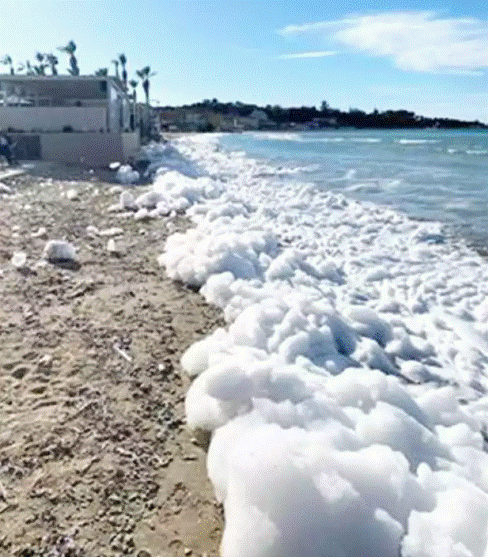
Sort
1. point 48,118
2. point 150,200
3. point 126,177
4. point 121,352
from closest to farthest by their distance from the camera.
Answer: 1. point 121,352
2. point 150,200
3. point 126,177
4. point 48,118

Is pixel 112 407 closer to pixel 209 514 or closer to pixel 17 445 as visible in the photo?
pixel 17 445

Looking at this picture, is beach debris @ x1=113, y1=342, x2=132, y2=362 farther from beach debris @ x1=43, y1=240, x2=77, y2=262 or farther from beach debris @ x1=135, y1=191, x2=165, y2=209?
beach debris @ x1=135, y1=191, x2=165, y2=209

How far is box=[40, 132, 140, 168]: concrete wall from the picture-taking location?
25391mm

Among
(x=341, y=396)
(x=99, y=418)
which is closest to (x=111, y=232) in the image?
(x=99, y=418)

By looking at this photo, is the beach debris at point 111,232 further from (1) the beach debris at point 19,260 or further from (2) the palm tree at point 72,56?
(2) the palm tree at point 72,56

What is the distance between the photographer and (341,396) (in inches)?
133

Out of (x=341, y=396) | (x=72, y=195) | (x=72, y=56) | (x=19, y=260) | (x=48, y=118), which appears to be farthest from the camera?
(x=72, y=56)

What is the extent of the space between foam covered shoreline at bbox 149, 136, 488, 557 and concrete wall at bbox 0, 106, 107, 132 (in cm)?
2048

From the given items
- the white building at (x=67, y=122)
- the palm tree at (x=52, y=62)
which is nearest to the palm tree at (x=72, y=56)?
the palm tree at (x=52, y=62)

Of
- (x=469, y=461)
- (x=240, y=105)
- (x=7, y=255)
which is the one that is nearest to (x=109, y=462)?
(x=469, y=461)

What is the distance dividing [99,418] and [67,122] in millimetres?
25320

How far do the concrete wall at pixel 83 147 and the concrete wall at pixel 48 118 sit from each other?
3.24 feet

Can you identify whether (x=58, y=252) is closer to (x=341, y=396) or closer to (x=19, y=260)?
(x=19, y=260)

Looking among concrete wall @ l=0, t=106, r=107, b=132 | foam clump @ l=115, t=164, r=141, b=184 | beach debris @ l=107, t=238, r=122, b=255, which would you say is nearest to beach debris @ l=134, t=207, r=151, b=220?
beach debris @ l=107, t=238, r=122, b=255
